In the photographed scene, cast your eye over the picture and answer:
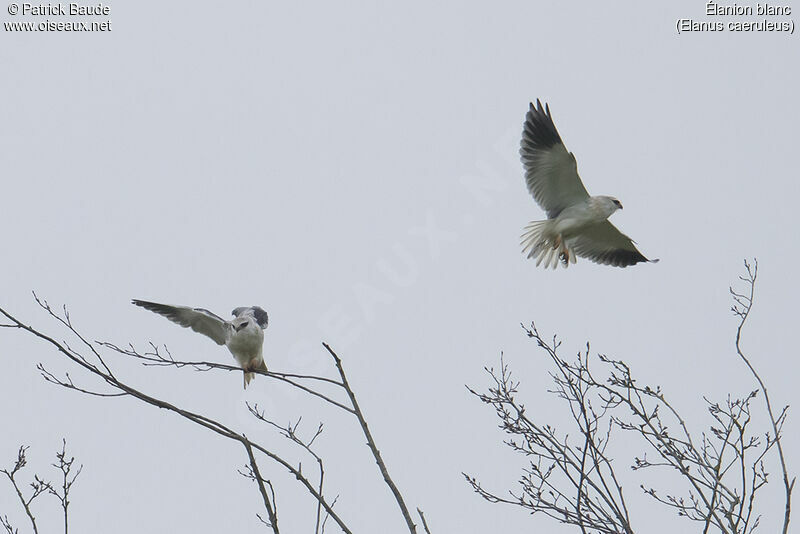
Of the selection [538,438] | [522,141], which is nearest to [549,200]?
[522,141]

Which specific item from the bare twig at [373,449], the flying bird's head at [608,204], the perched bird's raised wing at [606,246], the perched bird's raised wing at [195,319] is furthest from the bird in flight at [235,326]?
the perched bird's raised wing at [606,246]

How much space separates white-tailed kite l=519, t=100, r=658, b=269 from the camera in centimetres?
883

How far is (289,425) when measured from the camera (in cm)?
393

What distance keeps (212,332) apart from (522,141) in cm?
389

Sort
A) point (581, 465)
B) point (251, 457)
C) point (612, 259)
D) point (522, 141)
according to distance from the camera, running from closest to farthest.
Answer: point (251, 457) < point (581, 465) < point (522, 141) < point (612, 259)

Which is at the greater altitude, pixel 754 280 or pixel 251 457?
pixel 754 280

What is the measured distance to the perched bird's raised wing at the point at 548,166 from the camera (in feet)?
28.8

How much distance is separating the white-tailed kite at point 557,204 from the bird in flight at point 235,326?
364 centimetres

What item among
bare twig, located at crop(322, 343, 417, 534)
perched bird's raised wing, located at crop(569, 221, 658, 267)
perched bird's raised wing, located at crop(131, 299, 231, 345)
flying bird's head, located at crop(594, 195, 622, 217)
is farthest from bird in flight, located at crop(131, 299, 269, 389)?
perched bird's raised wing, located at crop(569, 221, 658, 267)

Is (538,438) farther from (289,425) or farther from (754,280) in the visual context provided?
(754,280)

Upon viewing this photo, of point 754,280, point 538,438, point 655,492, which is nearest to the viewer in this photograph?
point 538,438

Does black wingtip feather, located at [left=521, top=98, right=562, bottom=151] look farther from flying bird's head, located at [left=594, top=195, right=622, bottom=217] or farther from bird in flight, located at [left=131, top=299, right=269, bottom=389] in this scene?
bird in flight, located at [left=131, top=299, right=269, bottom=389]

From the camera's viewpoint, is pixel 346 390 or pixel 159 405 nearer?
pixel 159 405

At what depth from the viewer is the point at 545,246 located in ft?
31.4
